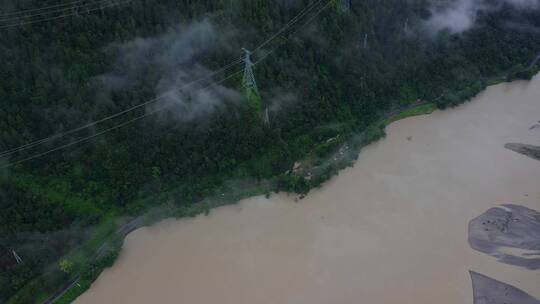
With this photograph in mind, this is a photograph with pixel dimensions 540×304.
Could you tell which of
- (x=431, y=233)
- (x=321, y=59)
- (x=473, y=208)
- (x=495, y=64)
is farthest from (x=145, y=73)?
(x=495, y=64)

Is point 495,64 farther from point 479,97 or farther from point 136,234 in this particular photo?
point 136,234

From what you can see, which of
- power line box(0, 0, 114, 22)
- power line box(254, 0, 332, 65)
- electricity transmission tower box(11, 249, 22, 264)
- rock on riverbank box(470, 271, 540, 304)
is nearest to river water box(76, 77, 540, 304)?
rock on riverbank box(470, 271, 540, 304)

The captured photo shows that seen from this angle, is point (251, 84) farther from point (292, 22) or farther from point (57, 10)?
point (57, 10)

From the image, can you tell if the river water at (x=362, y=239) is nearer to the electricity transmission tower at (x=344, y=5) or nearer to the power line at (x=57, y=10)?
the electricity transmission tower at (x=344, y=5)

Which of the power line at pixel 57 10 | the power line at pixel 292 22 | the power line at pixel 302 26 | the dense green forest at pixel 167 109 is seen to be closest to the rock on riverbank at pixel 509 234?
the dense green forest at pixel 167 109

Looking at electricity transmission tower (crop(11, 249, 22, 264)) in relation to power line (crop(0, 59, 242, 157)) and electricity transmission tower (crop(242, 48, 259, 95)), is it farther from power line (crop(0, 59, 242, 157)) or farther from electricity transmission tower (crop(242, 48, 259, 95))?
electricity transmission tower (crop(242, 48, 259, 95))

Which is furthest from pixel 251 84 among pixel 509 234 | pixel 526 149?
pixel 526 149
